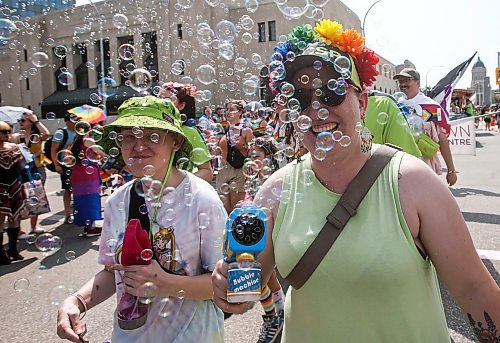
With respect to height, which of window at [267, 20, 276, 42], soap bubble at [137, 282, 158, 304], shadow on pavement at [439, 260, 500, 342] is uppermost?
window at [267, 20, 276, 42]

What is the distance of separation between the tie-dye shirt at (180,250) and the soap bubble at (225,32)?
2231 mm

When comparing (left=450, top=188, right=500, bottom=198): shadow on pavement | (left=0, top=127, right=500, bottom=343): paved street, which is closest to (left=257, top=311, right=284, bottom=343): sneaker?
(left=0, top=127, right=500, bottom=343): paved street

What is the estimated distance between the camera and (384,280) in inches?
52.2

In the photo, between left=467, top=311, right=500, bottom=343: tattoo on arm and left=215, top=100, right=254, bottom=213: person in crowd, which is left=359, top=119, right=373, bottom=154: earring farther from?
left=215, top=100, right=254, bottom=213: person in crowd

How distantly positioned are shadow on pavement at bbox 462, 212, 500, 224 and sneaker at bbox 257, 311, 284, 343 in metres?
4.24

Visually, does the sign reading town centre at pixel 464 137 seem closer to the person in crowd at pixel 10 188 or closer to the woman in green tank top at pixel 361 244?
the person in crowd at pixel 10 188

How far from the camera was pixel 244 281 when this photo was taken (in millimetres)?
1260

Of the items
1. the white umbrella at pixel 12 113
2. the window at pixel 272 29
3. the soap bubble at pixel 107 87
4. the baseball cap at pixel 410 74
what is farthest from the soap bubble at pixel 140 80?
the window at pixel 272 29

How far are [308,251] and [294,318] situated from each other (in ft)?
0.91

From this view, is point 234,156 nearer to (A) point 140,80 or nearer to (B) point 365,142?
(A) point 140,80

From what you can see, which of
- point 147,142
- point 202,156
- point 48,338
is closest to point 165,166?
point 147,142

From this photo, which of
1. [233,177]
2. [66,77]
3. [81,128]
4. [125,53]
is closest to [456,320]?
[233,177]

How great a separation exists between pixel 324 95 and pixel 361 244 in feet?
1.64

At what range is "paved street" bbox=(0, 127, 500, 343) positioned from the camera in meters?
3.51
